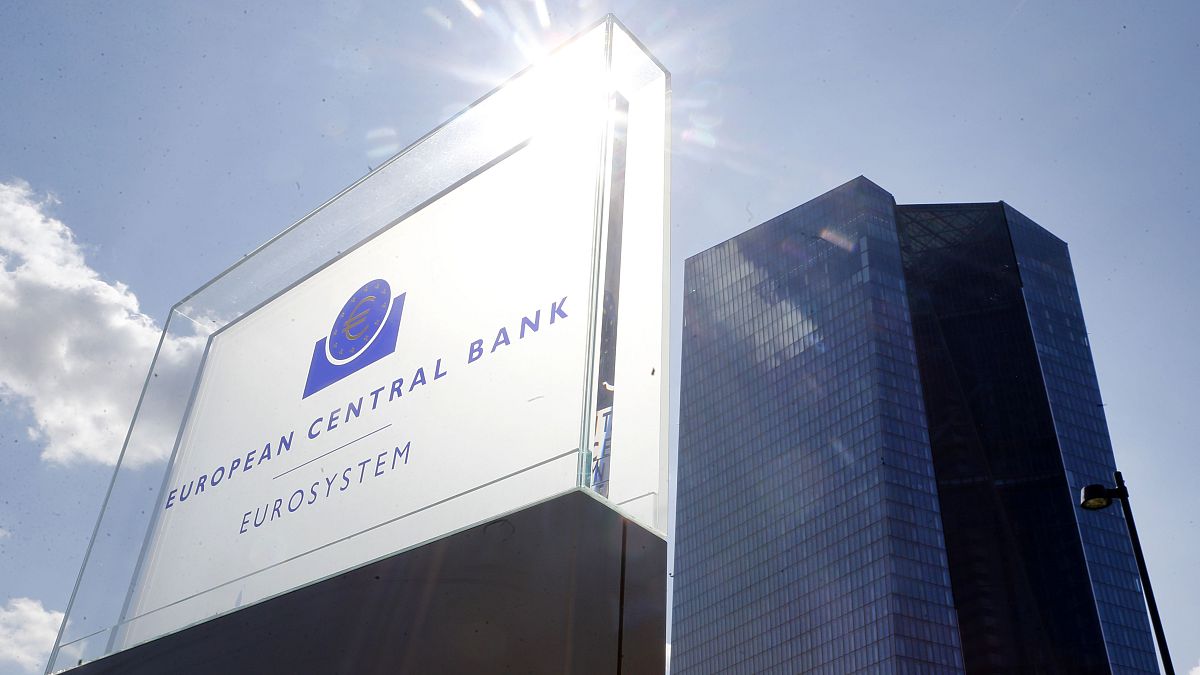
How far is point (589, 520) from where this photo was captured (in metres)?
2.89

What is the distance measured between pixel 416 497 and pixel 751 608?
254 ft

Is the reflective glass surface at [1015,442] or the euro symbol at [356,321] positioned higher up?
the reflective glass surface at [1015,442]

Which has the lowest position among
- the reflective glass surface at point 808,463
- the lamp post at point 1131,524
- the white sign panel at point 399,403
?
the white sign panel at point 399,403

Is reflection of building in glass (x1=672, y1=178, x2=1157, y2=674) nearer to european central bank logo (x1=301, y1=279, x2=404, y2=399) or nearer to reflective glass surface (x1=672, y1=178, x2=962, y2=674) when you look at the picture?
reflective glass surface (x1=672, y1=178, x2=962, y2=674)

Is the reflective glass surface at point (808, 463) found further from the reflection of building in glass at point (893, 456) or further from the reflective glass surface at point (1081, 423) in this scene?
the reflective glass surface at point (1081, 423)

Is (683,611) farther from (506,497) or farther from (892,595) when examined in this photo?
(506,497)

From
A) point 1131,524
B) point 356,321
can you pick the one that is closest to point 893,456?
point 1131,524

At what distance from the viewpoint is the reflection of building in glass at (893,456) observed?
7306cm

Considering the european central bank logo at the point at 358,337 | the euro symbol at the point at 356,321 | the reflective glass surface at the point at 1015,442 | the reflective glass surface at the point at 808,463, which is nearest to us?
the european central bank logo at the point at 358,337

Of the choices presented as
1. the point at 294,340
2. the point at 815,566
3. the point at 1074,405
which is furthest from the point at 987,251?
the point at 294,340

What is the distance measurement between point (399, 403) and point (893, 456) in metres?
76.2

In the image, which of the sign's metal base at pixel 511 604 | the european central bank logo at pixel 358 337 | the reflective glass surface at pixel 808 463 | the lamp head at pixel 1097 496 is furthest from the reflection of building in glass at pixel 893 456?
the sign's metal base at pixel 511 604

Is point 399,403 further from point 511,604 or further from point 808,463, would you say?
point 808,463

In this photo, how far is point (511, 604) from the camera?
114 inches
